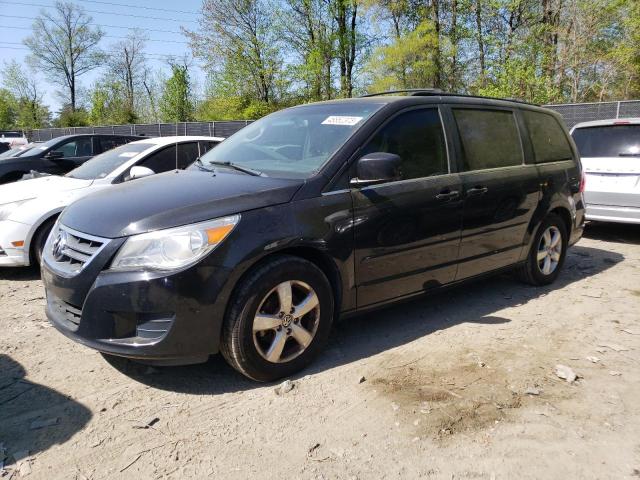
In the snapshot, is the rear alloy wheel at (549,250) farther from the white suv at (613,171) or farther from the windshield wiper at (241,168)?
the windshield wiper at (241,168)

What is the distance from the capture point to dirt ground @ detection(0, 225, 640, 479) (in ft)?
7.98

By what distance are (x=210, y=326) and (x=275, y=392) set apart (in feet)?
1.95

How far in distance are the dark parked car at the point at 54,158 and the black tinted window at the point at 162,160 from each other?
2.98 m

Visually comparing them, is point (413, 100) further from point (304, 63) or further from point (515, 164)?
point (304, 63)

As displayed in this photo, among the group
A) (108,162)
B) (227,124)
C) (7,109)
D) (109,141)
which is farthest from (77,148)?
(7,109)

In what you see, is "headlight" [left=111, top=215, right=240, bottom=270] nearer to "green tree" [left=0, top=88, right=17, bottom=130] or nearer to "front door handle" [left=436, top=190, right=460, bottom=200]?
"front door handle" [left=436, top=190, right=460, bottom=200]

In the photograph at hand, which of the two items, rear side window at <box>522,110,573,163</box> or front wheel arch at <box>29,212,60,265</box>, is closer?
rear side window at <box>522,110,573,163</box>

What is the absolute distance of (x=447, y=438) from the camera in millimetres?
2629

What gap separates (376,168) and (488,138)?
5.46ft

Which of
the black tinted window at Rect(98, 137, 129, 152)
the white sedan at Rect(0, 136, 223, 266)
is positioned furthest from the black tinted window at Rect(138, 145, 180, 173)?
the black tinted window at Rect(98, 137, 129, 152)

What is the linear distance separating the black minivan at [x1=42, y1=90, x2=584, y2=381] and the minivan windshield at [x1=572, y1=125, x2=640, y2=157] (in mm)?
3310

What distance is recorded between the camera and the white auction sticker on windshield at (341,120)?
3.64 metres

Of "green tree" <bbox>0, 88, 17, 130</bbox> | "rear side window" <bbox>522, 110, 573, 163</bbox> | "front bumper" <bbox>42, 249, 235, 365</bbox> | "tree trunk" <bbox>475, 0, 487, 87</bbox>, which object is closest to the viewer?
"front bumper" <bbox>42, 249, 235, 365</bbox>

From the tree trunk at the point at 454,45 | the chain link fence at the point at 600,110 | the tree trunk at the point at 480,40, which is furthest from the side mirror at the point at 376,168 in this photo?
the tree trunk at the point at 454,45
